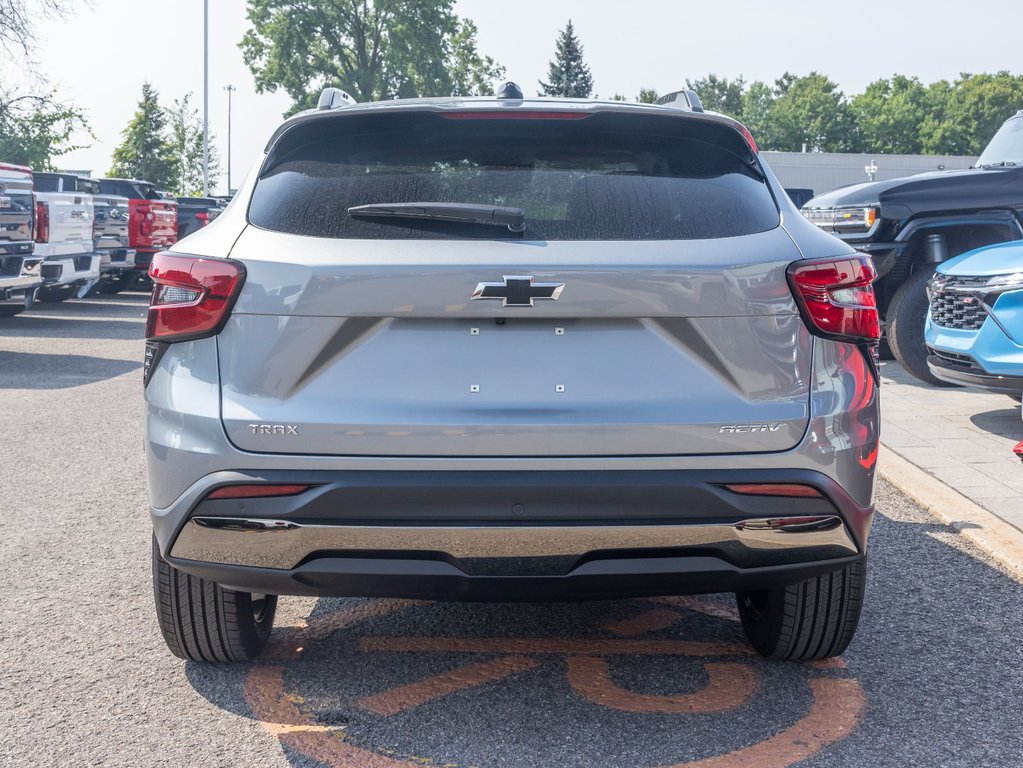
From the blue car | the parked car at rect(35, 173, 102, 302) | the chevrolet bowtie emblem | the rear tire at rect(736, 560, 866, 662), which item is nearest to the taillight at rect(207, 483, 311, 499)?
the chevrolet bowtie emblem

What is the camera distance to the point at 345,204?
3.20 m

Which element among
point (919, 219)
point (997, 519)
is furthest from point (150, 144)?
point (997, 519)

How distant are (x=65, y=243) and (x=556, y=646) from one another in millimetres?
12952

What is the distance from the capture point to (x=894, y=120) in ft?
445

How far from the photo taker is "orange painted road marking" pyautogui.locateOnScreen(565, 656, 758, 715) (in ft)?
11.4

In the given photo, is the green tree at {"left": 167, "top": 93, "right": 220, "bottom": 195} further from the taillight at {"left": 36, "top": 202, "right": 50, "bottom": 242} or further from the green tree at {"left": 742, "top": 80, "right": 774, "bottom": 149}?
the green tree at {"left": 742, "top": 80, "right": 774, "bottom": 149}

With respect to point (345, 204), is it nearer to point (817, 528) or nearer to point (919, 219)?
point (817, 528)

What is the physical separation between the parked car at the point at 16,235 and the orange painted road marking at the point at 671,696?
11.3 metres

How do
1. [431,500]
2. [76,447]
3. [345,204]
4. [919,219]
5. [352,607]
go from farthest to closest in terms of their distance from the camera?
[919,219] → [76,447] → [352,607] → [345,204] → [431,500]

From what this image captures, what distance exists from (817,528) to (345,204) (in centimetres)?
150

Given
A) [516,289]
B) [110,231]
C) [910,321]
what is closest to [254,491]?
[516,289]

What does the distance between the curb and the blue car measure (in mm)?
1032

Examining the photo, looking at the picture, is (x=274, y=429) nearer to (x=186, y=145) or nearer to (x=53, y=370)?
(x=53, y=370)

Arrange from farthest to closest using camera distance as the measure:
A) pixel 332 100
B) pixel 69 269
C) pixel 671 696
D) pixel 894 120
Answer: pixel 894 120 → pixel 69 269 → pixel 332 100 → pixel 671 696
